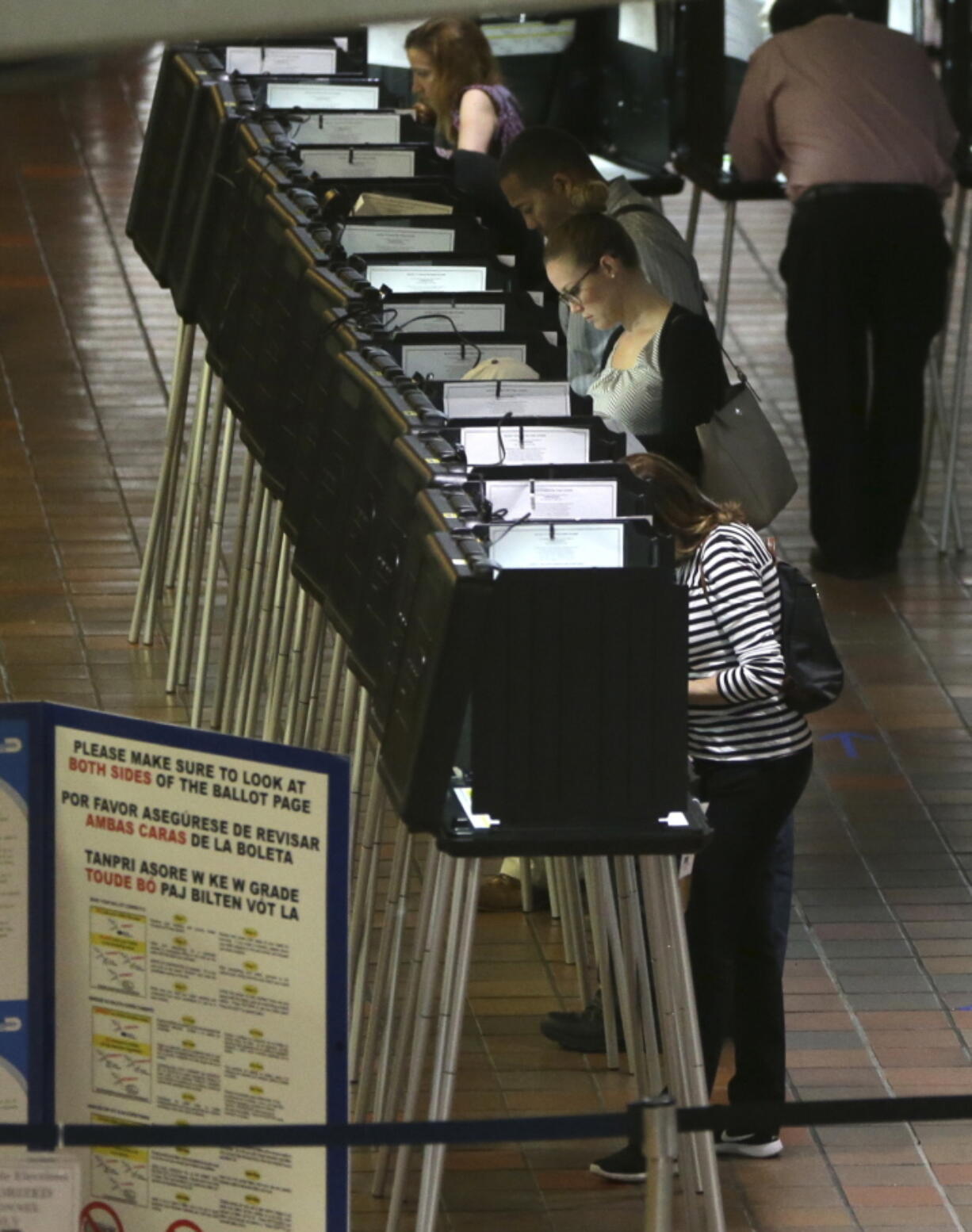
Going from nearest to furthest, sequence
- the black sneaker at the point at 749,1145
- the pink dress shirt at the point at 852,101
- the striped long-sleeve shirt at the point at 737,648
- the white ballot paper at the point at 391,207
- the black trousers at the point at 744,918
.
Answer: the striped long-sleeve shirt at the point at 737,648 → the black trousers at the point at 744,918 → the black sneaker at the point at 749,1145 → the white ballot paper at the point at 391,207 → the pink dress shirt at the point at 852,101

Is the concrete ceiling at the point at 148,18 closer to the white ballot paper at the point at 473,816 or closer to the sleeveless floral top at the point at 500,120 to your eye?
the white ballot paper at the point at 473,816

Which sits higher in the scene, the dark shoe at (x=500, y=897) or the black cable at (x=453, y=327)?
the black cable at (x=453, y=327)

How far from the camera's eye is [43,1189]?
3.62 metres

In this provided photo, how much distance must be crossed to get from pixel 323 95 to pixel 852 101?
195 centimetres

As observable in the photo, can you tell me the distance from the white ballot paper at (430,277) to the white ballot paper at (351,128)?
5.00 feet

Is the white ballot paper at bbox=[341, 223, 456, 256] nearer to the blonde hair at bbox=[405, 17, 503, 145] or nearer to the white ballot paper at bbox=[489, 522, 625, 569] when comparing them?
the blonde hair at bbox=[405, 17, 503, 145]

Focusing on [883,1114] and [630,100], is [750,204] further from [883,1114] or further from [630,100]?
[883,1114]

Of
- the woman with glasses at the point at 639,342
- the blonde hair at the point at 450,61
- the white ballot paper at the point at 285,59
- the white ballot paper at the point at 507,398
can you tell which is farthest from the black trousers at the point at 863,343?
the white ballot paper at the point at 507,398

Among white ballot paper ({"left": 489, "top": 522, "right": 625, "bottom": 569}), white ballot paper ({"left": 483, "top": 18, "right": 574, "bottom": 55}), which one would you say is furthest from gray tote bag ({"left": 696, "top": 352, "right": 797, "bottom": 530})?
white ballot paper ({"left": 483, "top": 18, "right": 574, "bottom": 55})

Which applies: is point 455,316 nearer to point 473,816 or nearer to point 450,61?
point 473,816

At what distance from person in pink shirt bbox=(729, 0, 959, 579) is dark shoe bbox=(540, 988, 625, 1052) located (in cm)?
384

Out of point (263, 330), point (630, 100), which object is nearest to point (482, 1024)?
point (263, 330)

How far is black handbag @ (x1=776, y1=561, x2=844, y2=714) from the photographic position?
4836mm

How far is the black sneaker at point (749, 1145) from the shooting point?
16.9 ft
